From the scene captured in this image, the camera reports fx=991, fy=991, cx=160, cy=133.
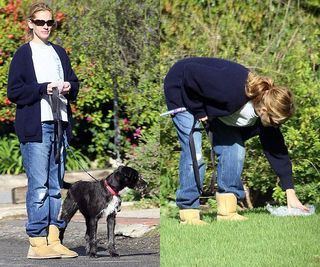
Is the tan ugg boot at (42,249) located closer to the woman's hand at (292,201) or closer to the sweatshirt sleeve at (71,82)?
the sweatshirt sleeve at (71,82)

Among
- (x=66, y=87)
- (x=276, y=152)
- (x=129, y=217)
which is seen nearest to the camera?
(x=66, y=87)

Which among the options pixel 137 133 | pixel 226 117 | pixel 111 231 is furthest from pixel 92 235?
pixel 137 133

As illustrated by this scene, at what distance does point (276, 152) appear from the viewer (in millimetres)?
6488

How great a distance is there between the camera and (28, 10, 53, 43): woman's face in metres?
5.82

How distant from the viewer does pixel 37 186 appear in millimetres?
5914

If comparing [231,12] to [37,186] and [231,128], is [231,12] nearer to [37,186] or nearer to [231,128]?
[231,128]

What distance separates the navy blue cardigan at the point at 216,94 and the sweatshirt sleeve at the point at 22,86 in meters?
0.95

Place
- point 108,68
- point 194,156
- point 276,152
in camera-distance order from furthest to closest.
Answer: point 108,68
point 276,152
point 194,156

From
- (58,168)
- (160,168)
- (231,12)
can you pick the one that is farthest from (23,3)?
(58,168)

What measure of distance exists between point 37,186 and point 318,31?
5232mm

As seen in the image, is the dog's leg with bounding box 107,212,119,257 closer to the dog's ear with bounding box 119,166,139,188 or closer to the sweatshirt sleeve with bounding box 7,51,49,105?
the dog's ear with bounding box 119,166,139,188

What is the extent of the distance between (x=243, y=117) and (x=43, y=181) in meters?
1.31


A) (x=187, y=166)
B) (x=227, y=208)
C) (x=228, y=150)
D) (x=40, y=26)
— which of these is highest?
(x=40, y=26)

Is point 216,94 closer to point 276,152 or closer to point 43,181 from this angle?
point 276,152
